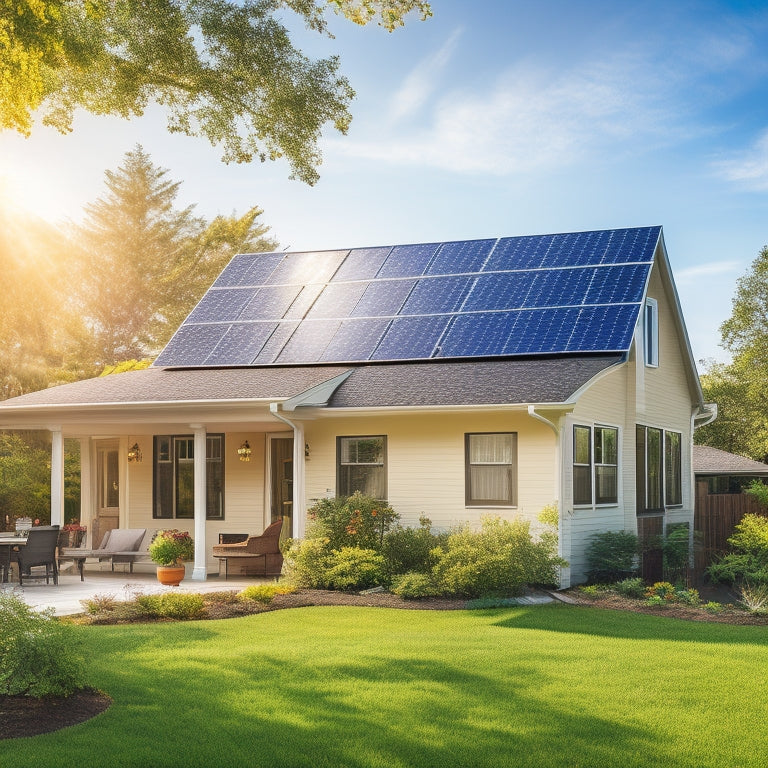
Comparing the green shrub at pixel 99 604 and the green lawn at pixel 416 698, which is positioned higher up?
the green shrub at pixel 99 604

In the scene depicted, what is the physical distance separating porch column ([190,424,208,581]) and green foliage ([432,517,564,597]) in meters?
4.07

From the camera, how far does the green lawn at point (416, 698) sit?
21.7 ft

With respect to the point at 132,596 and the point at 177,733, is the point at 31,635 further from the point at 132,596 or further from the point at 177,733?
the point at 132,596

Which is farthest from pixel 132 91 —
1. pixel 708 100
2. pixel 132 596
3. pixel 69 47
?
pixel 708 100

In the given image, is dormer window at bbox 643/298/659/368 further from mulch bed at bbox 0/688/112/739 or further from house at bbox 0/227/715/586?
mulch bed at bbox 0/688/112/739

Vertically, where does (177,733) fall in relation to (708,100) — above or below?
below

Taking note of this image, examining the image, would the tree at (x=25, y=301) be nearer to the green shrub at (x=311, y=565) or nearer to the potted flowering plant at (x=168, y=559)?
the potted flowering plant at (x=168, y=559)

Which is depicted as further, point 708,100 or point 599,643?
point 708,100

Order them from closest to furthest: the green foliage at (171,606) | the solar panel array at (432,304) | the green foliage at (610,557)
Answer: the green foliage at (171,606), the green foliage at (610,557), the solar panel array at (432,304)

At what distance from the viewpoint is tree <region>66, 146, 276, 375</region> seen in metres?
45.3

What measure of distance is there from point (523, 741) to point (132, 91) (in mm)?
8853

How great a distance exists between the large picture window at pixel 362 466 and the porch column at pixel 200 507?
2.29 metres

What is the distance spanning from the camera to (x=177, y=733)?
6941 millimetres

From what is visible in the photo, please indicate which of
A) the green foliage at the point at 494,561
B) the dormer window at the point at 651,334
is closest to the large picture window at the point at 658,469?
the dormer window at the point at 651,334
